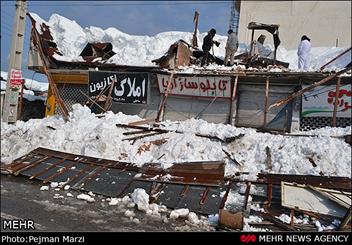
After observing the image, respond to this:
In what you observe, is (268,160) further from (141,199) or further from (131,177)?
(141,199)

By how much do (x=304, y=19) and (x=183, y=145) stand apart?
14.3 meters

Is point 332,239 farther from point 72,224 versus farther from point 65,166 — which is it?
point 65,166

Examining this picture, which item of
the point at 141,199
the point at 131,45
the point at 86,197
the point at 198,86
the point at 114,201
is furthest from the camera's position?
the point at 131,45

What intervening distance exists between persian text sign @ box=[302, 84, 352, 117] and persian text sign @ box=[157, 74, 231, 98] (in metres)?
2.39

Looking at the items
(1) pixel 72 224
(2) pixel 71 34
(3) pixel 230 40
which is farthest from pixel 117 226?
(2) pixel 71 34

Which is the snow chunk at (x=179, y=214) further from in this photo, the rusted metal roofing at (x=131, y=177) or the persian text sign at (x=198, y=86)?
the persian text sign at (x=198, y=86)

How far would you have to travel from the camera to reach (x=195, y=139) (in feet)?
28.9

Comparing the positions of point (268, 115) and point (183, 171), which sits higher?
point (268, 115)

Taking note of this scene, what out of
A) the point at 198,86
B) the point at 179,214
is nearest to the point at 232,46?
the point at 198,86

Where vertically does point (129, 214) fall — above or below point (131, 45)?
below

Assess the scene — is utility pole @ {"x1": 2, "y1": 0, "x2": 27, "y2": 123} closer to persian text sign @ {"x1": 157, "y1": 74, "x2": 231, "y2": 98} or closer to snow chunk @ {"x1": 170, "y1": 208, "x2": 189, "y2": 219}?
persian text sign @ {"x1": 157, "y1": 74, "x2": 231, "y2": 98}

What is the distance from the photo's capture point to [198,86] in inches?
426

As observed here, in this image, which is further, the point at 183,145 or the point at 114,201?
the point at 183,145

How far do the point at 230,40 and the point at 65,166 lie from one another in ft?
26.3
